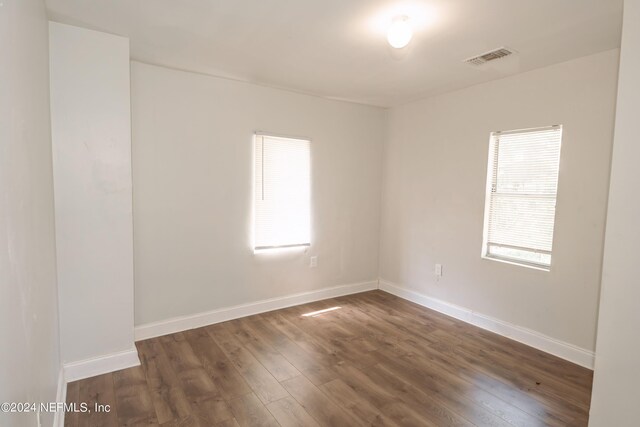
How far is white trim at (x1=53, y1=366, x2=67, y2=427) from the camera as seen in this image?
1934 mm

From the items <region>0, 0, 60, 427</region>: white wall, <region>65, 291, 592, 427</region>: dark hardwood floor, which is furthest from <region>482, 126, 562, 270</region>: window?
<region>0, 0, 60, 427</region>: white wall

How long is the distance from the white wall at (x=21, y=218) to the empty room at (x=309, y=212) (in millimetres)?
17

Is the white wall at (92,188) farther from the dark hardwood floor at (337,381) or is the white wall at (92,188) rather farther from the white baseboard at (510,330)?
the white baseboard at (510,330)

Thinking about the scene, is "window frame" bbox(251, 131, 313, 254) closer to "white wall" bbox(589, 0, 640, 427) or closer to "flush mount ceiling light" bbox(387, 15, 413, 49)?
"flush mount ceiling light" bbox(387, 15, 413, 49)

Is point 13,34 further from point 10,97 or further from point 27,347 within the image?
point 27,347

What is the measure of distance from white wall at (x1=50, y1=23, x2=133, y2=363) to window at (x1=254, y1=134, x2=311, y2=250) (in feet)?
4.61

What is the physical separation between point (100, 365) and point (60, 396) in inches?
15.1

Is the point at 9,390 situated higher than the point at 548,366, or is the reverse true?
the point at 9,390

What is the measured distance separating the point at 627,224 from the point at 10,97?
7.75 feet

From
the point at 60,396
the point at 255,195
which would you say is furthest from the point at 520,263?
the point at 60,396

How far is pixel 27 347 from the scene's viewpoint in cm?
116

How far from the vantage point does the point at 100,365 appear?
2574mm

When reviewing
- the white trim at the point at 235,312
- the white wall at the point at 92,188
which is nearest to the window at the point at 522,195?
the white trim at the point at 235,312

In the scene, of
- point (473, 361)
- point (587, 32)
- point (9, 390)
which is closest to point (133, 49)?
point (9, 390)
